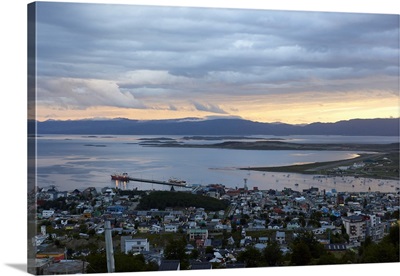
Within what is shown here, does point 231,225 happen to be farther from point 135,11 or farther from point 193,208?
point 135,11

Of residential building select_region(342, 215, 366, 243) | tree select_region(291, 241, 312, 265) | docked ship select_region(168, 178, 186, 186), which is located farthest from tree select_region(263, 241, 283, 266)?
docked ship select_region(168, 178, 186, 186)

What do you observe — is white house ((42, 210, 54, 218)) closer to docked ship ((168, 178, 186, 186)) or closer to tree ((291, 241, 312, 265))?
docked ship ((168, 178, 186, 186))

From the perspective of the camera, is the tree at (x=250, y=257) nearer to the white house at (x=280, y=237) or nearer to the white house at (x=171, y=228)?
the white house at (x=280, y=237)

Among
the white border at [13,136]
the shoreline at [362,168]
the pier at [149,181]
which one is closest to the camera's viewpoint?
the white border at [13,136]

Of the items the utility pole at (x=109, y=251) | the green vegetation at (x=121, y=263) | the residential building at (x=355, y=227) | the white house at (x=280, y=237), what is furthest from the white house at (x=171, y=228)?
the residential building at (x=355, y=227)

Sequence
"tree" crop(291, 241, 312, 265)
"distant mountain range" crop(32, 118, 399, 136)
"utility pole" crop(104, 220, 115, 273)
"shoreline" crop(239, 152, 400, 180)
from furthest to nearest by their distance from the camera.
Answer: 1. "shoreline" crop(239, 152, 400, 180)
2. "tree" crop(291, 241, 312, 265)
3. "distant mountain range" crop(32, 118, 399, 136)
4. "utility pole" crop(104, 220, 115, 273)

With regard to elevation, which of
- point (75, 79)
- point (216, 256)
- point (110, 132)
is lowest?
point (216, 256)

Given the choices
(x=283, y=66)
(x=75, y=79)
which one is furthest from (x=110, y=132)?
(x=283, y=66)

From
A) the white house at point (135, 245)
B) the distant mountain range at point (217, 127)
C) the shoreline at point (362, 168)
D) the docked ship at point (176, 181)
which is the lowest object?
the white house at point (135, 245)
